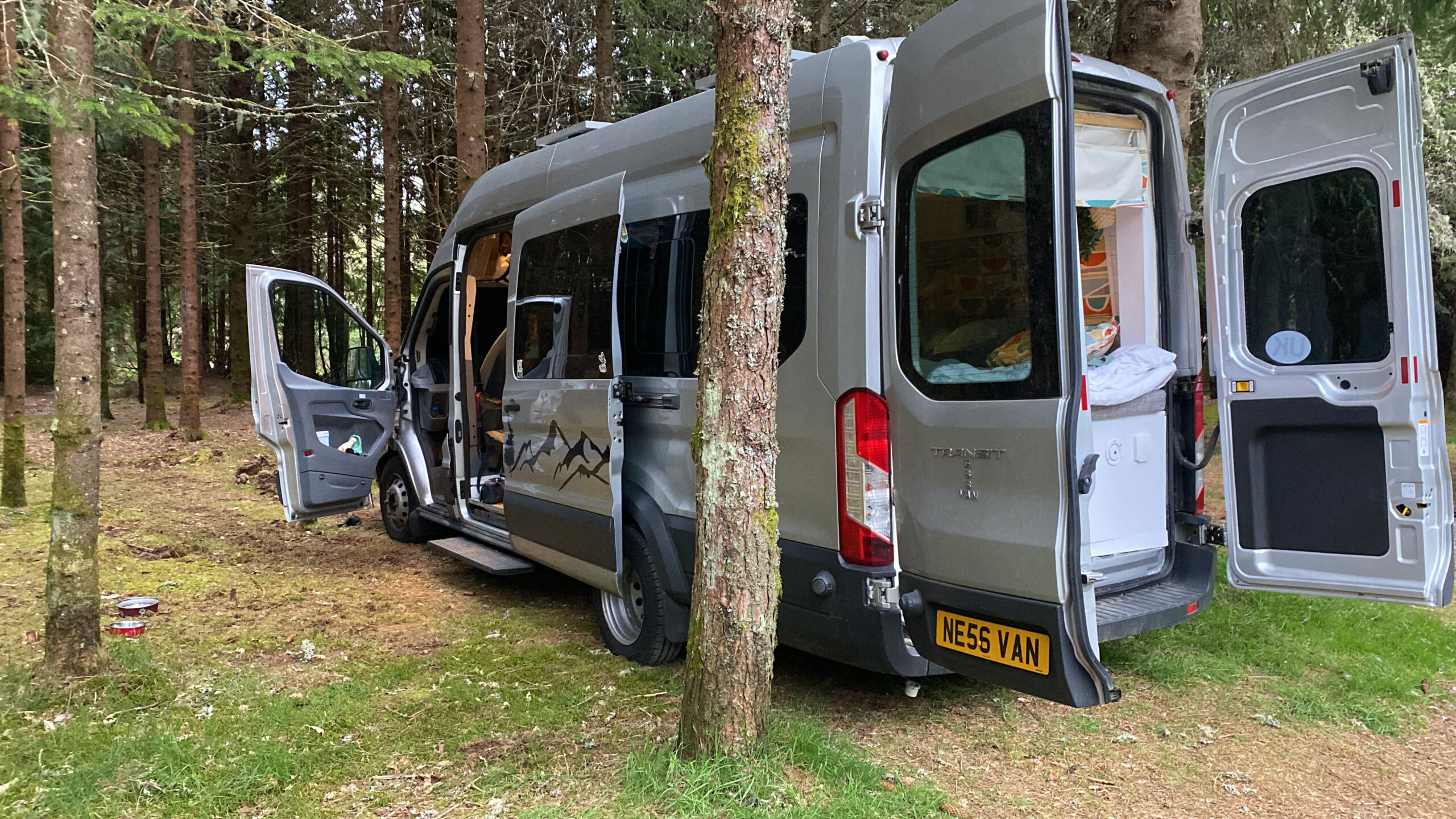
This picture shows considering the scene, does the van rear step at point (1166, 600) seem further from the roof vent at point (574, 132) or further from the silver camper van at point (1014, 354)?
the roof vent at point (574, 132)

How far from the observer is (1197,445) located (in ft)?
13.6

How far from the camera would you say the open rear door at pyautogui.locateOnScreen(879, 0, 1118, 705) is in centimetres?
283

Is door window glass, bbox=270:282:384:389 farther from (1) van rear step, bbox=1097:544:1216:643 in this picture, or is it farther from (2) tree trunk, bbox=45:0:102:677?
(1) van rear step, bbox=1097:544:1216:643

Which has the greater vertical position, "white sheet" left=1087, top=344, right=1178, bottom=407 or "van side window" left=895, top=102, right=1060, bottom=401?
"van side window" left=895, top=102, right=1060, bottom=401

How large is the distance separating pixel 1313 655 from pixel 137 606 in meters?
6.09

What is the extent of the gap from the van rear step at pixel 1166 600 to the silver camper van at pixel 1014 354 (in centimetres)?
2

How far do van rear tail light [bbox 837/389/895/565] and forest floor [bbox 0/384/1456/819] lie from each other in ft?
2.24

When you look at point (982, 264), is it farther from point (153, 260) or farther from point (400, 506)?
point (153, 260)

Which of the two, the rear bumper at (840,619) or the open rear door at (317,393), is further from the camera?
the open rear door at (317,393)

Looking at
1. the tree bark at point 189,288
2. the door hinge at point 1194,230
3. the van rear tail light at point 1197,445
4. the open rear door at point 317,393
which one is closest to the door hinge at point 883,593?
the van rear tail light at point 1197,445

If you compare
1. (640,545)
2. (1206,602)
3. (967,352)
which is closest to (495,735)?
(640,545)

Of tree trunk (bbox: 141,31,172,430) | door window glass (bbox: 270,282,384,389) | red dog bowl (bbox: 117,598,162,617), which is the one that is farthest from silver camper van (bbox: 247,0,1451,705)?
tree trunk (bbox: 141,31,172,430)

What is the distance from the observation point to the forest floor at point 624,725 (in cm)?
306

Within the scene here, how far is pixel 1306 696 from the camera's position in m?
4.05
